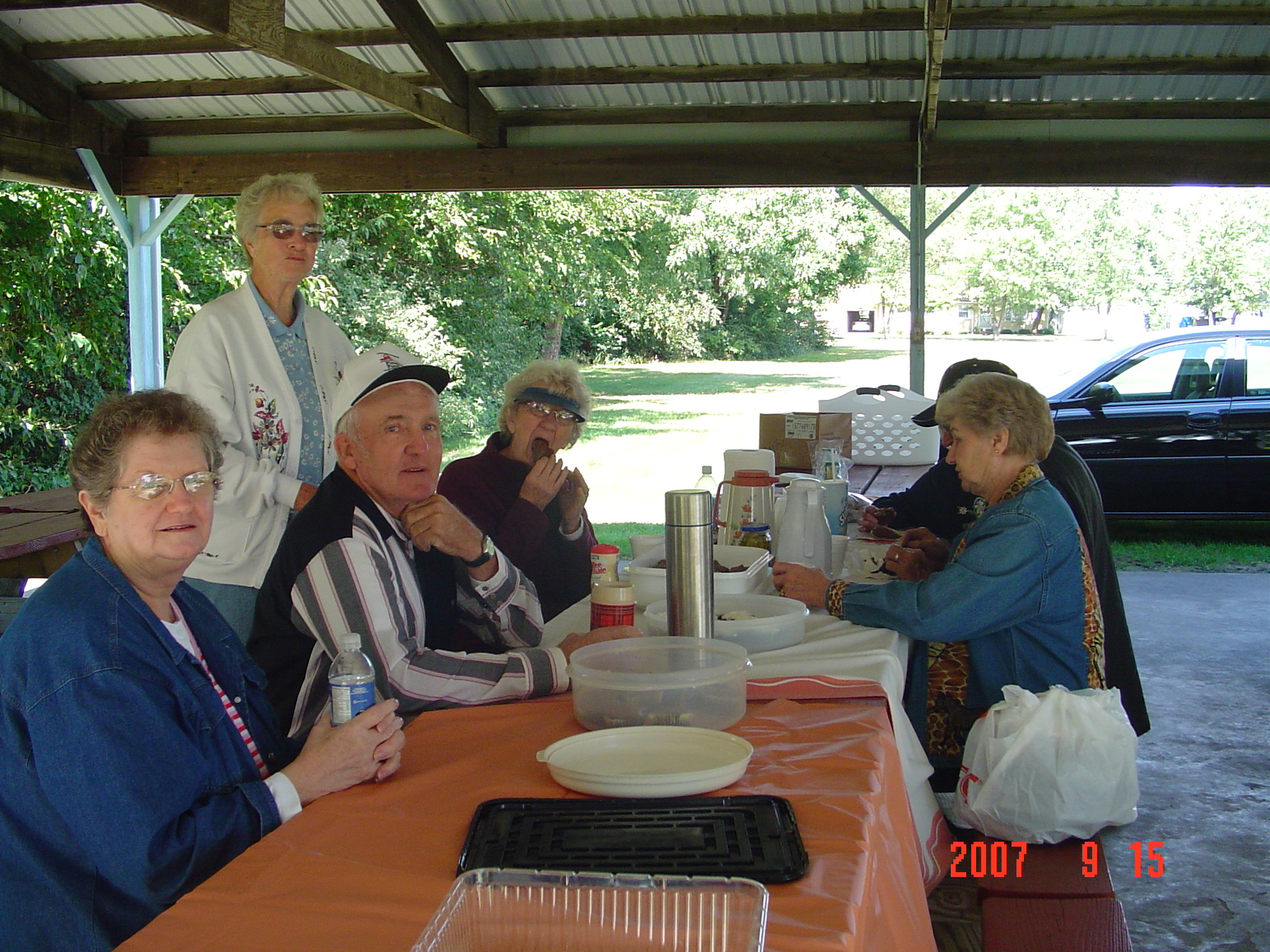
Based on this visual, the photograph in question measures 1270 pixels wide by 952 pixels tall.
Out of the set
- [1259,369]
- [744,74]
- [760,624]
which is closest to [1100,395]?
[1259,369]

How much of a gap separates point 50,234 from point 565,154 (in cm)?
499

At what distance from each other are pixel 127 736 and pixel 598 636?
0.87 meters

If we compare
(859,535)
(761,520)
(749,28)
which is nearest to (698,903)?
(761,520)

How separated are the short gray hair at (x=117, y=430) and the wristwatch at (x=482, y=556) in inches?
29.3

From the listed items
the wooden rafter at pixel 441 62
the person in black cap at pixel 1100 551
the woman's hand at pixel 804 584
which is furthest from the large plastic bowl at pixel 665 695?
the wooden rafter at pixel 441 62

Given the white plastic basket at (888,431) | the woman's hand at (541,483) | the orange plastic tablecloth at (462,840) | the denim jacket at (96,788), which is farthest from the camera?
the white plastic basket at (888,431)

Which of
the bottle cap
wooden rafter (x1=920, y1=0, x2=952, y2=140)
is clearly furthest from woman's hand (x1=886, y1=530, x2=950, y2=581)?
wooden rafter (x1=920, y1=0, x2=952, y2=140)

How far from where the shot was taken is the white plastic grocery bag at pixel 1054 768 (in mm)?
2180

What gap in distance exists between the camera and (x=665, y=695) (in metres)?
1.58

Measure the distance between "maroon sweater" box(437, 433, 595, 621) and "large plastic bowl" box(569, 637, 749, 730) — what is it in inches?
60.1

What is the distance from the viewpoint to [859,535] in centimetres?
359

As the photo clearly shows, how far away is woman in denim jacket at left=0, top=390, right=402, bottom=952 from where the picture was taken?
1269 millimetres

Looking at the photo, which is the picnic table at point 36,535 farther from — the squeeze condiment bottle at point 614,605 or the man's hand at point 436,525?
the squeeze condiment bottle at point 614,605
